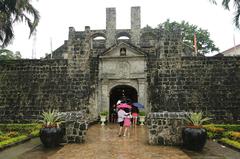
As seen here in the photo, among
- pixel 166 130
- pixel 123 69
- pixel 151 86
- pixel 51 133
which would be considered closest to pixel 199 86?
pixel 151 86

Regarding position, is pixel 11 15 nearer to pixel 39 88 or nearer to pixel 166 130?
pixel 39 88

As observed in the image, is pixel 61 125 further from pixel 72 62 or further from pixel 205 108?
pixel 205 108

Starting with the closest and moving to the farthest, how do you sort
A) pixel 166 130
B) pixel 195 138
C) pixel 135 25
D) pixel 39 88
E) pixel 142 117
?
pixel 195 138, pixel 166 130, pixel 142 117, pixel 39 88, pixel 135 25

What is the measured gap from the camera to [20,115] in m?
14.8

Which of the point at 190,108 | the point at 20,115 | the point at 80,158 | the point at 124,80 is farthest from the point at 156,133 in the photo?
the point at 20,115

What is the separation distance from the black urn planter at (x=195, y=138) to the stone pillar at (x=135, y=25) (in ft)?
66.6

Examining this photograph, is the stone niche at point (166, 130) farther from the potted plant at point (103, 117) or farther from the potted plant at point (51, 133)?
the potted plant at point (103, 117)

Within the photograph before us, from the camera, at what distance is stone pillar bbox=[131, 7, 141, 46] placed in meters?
26.7

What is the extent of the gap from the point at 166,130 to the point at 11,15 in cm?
1190

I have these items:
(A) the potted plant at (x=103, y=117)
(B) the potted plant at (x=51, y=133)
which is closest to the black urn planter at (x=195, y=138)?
(B) the potted plant at (x=51, y=133)

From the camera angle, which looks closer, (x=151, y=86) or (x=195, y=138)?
(x=195, y=138)

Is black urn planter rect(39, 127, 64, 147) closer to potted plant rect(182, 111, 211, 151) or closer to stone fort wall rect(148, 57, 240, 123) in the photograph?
potted plant rect(182, 111, 211, 151)

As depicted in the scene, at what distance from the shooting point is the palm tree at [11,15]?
1442 cm

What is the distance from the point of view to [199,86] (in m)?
14.1
